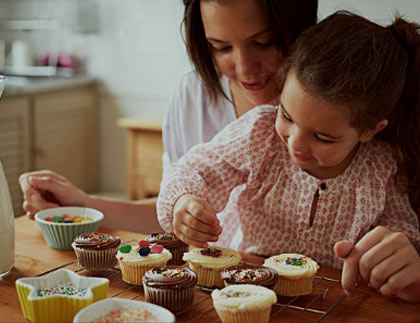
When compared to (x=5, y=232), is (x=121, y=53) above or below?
above

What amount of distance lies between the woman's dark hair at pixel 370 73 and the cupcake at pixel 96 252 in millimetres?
534

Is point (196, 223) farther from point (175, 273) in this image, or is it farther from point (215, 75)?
point (215, 75)

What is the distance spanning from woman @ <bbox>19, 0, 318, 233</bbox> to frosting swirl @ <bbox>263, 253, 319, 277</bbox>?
1.70ft

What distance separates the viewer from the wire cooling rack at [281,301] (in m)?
1.03

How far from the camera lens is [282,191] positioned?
1515mm

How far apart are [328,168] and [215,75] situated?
474mm

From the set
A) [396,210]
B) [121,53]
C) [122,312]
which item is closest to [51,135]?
[121,53]

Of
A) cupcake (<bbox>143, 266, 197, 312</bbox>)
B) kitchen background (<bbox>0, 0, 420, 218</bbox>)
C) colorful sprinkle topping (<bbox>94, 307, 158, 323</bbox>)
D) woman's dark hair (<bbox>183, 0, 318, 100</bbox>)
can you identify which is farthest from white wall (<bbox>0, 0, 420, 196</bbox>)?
colorful sprinkle topping (<bbox>94, 307, 158, 323</bbox>)

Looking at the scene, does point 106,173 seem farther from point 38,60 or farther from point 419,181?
point 419,181

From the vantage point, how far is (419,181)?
144 cm

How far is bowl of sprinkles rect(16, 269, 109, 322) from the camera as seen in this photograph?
3.21ft

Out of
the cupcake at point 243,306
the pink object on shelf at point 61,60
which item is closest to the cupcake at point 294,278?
the cupcake at point 243,306

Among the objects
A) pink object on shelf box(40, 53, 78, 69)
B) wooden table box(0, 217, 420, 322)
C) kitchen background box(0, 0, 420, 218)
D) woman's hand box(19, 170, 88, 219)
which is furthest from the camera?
pink object on shelf box(40, 53, 78, 69)

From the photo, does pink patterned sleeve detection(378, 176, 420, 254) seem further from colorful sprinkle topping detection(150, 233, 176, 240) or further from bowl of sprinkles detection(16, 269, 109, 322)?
bowl of sprinkles detection(16, 269, 109, 322)
